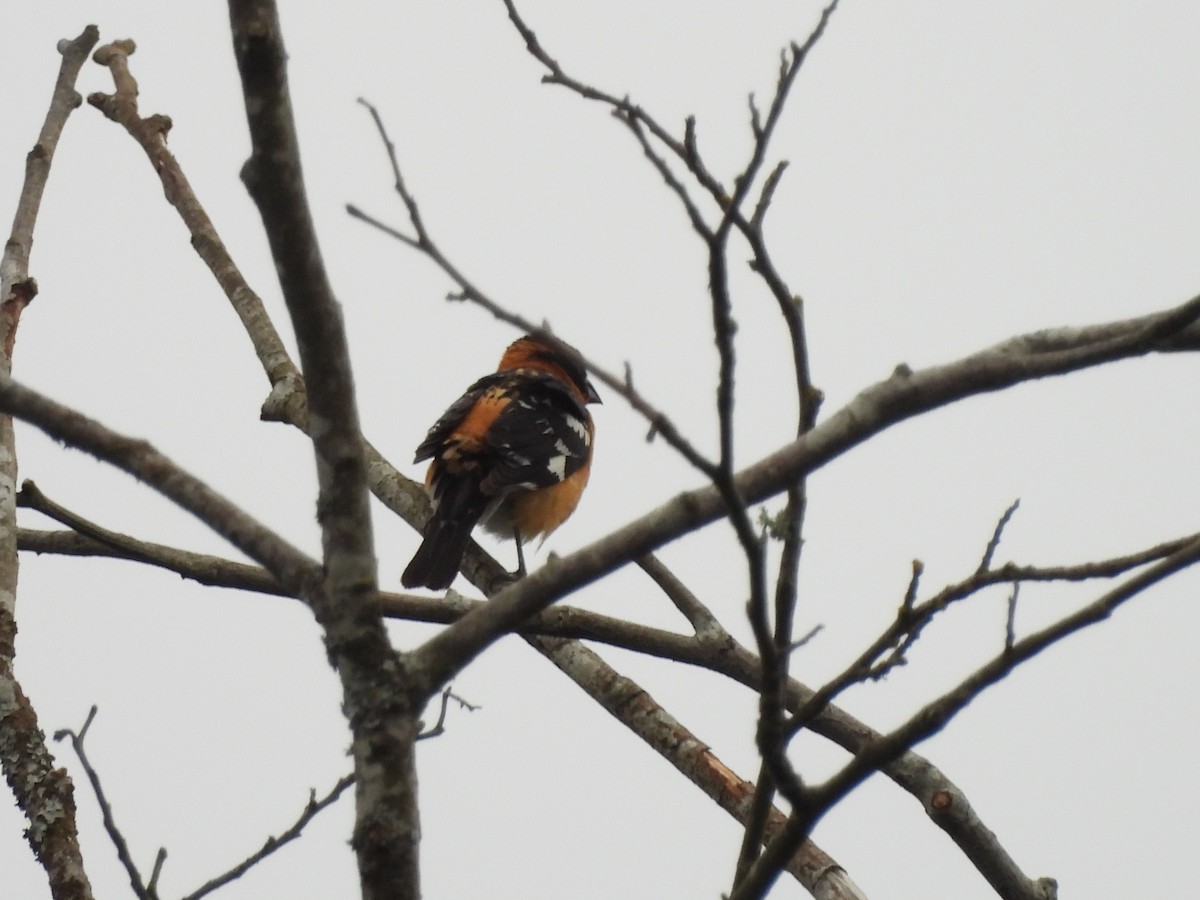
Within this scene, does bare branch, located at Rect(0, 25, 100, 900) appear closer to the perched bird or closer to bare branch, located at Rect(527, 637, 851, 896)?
bare branch, located at Rect(527, 637, 851, 896)

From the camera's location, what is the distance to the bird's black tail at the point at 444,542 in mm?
4789

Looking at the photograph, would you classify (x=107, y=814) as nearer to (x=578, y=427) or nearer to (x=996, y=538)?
(x=996, y=538)

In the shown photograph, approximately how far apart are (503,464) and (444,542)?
691mm

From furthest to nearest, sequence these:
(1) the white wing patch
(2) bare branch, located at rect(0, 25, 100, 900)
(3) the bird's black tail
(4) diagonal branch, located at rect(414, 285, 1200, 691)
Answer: (1) the white wing patch < (3) the bird's black tail < (2) bare branch, located at rect(0, 25, 100, 900) < (4) diagonal branch, located at rect(414, 285, 1200, 691)

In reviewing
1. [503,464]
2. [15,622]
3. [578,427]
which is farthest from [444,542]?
[15,622]

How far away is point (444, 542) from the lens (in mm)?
4883

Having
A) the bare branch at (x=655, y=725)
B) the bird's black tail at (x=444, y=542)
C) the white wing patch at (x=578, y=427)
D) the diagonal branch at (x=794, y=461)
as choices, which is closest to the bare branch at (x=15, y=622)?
the diagonal branch at (x=794, y=461)

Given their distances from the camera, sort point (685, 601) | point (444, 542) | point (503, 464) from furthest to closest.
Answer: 1. point (503, 464)
2. point (444, 542)
3. point (685, 601)

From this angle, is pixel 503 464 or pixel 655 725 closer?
pixel 655 725

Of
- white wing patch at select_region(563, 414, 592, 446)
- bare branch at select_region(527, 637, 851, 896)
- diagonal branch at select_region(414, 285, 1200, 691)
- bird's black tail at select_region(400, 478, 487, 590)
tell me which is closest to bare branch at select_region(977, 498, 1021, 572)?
diagonal branch at select_region(414, 285, 1200, 691)

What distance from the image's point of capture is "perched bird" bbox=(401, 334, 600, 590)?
4918mm

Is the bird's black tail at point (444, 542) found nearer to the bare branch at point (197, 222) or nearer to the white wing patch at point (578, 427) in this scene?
the bare branch at point (197, 222)

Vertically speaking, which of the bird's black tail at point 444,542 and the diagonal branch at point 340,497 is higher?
the bird's black tail at point 444,542

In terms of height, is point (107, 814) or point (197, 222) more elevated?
point (197, 222)
